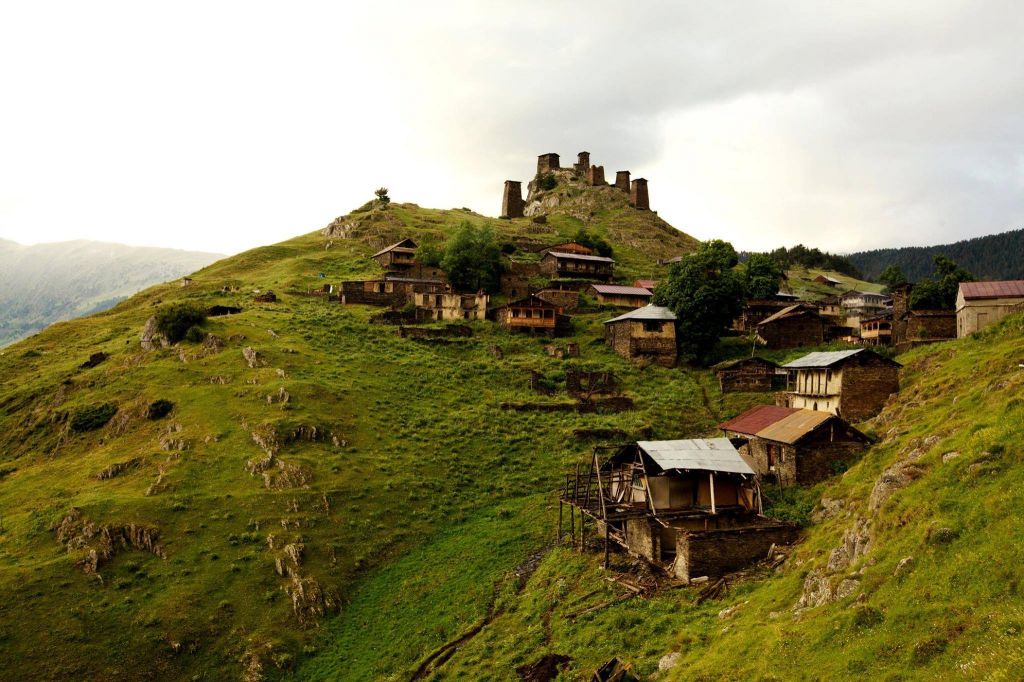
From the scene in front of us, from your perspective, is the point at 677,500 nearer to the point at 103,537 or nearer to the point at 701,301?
Result: the point at 103,537

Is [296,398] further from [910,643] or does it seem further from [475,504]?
[910,643]

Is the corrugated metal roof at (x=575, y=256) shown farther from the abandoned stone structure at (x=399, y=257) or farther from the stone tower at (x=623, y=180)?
the stone tower at (x=623, y=180)

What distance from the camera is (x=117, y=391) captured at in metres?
54.6

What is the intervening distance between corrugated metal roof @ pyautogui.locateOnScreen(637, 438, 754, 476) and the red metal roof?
8535mm

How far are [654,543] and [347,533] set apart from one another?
18778mm

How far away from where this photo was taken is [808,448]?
34.3m

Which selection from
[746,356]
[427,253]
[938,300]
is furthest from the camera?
[427,253]

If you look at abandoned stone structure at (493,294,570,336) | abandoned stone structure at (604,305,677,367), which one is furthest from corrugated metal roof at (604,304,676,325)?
abandoned stone structure at (493,294,570,336)

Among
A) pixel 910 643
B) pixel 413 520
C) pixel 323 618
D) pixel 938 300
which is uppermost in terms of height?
pixel 938 300

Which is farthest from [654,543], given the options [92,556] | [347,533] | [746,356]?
[746,356]

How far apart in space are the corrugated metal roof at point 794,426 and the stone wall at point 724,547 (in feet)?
26.4

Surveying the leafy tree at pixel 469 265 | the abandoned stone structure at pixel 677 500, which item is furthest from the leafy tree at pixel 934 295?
the abandoned stone structure at pixel 677 500

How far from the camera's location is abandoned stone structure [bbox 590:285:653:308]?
313 ft

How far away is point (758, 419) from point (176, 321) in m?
51.1
